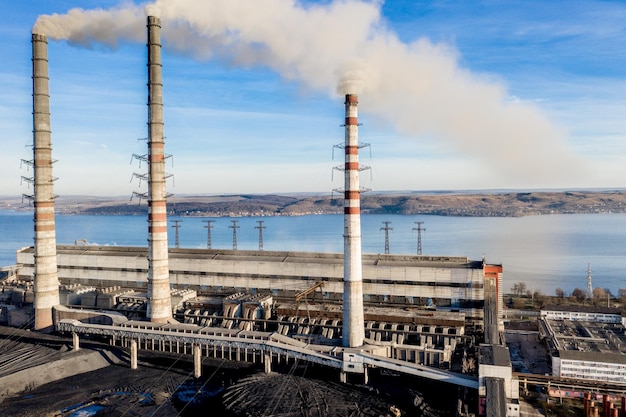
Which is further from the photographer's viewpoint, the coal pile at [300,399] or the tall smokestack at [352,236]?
the tall smokestack at [352,236]

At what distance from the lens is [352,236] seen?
2056cm

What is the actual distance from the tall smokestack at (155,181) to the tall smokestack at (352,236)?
10.1m

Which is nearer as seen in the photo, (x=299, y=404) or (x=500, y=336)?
(x=299, y=404)

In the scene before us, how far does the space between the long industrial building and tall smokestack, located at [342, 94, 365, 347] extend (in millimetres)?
6740

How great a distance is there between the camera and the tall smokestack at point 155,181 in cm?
2536

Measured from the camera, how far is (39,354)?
74.8 feet

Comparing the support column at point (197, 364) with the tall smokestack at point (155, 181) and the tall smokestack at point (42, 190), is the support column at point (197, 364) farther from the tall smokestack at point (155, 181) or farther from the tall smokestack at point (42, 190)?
the tall smokestack at point (42, 190)

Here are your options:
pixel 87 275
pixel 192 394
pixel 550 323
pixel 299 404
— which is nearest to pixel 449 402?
pixel 299 404

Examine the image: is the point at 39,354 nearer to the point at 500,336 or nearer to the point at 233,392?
the point at 233,392

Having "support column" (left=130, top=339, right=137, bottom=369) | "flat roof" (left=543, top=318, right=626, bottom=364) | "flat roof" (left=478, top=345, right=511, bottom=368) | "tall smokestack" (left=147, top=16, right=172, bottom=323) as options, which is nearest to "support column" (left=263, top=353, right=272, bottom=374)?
"support column" (left=130, top=339, right=137, bottom=369)

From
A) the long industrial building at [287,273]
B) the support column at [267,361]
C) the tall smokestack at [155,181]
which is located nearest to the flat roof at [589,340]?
the long industrial building at [287,273]

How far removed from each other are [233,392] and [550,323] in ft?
57.3

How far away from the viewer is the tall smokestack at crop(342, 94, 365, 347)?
67.3 ft

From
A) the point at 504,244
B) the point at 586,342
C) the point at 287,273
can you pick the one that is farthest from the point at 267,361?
the point at 504,244
